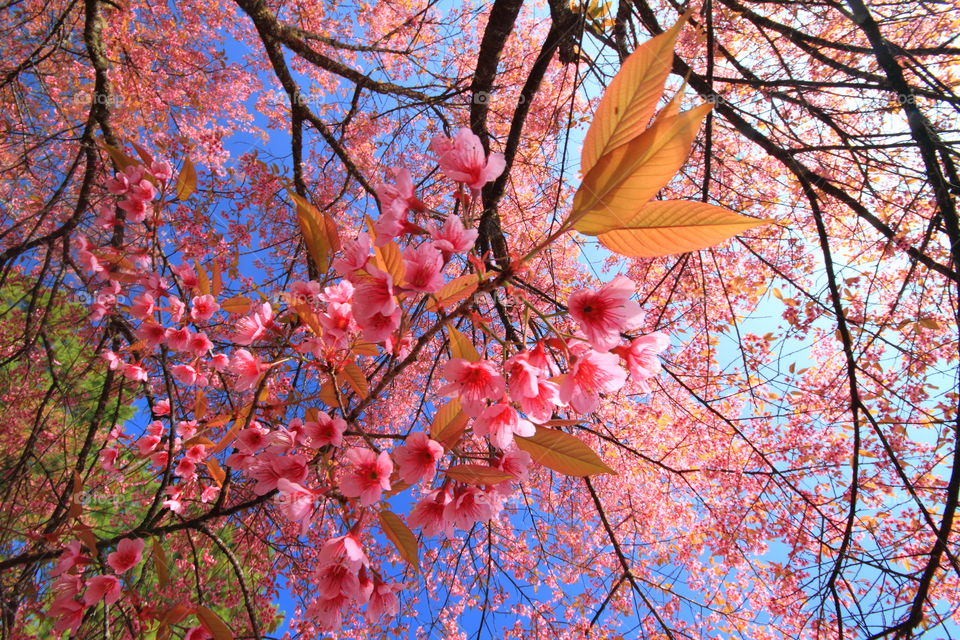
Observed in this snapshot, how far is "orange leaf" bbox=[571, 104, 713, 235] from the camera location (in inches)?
18.2

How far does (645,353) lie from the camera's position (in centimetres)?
71

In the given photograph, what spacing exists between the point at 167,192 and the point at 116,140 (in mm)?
1476

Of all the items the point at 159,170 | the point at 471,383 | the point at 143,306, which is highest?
the point at 159,170

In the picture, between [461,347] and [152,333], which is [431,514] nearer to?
[461,347]

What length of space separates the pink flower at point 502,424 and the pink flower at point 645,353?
0.66 ft

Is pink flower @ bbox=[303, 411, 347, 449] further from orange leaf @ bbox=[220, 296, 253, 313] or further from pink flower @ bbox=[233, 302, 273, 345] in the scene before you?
orange leaf @ bbox=[220, 296, 253, 313]

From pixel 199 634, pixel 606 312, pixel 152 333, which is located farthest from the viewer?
pixel 152 333

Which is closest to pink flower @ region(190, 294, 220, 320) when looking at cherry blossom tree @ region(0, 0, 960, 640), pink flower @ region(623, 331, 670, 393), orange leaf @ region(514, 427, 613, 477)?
cherry blossom tree @ region(0, 0, 960, 640)

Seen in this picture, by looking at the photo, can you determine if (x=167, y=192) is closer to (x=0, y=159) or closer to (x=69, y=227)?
(x=69, y=227)

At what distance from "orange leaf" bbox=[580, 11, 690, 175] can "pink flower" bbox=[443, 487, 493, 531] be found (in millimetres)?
544

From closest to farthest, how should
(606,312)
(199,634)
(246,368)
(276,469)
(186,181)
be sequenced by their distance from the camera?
(606,312), (276,469), (246,368), (199,634), (186,181)

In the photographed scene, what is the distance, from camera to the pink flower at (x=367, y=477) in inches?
27.2

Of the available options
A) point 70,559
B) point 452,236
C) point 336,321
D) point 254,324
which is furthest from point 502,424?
point 70,559

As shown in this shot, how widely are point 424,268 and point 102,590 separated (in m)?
1.19
